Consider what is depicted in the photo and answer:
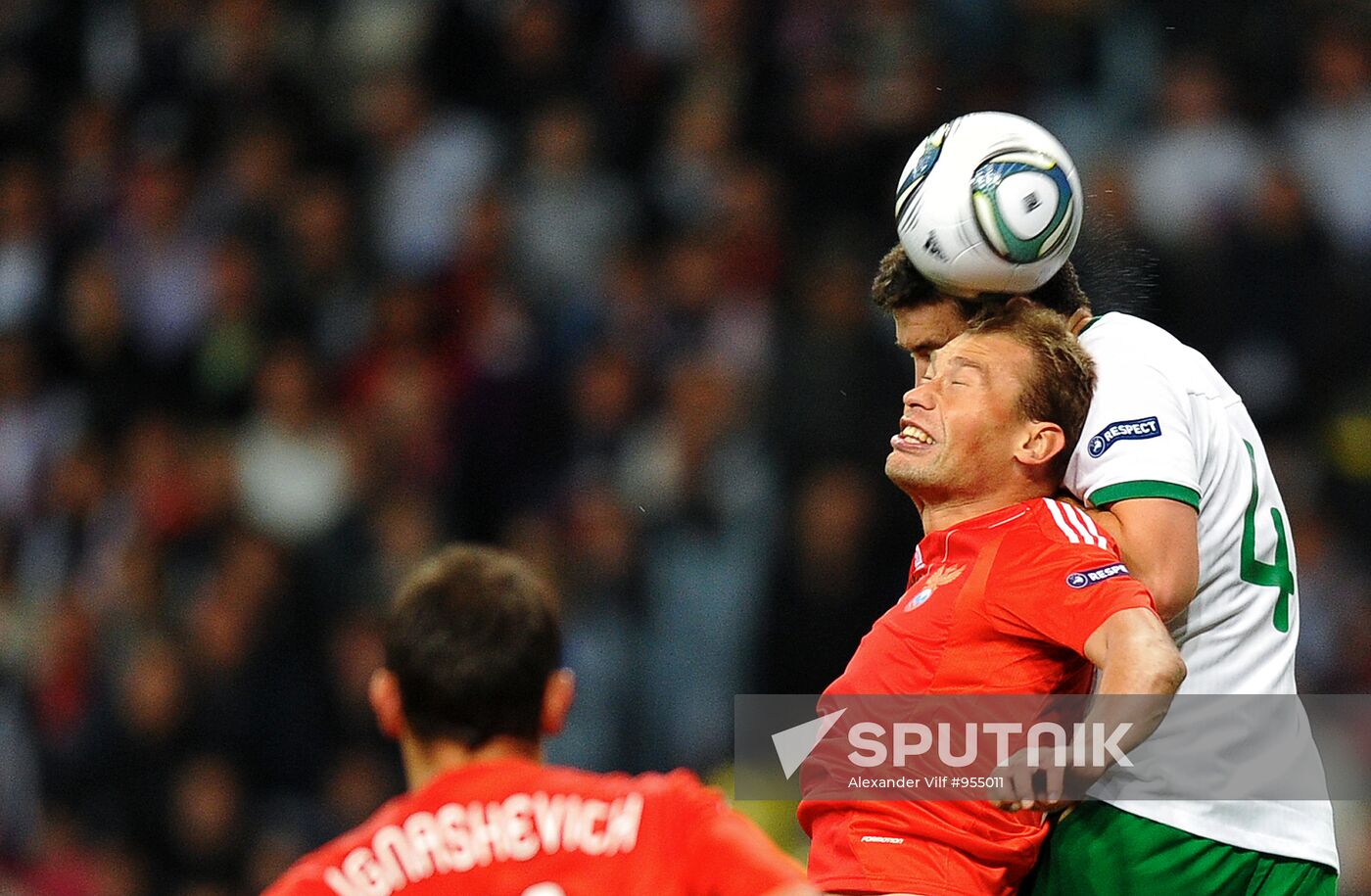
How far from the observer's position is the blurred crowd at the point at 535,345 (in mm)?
7801

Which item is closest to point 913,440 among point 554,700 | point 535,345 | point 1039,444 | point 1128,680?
point 1039,444

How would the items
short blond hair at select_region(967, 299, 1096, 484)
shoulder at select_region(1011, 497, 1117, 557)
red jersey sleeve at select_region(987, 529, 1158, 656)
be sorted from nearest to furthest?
red jersey sleeve at select_region(987, 529, 1158, 656)
shoulder at select_region(1011, 497, 1117, 557)
short blond hair at select_region(967, 299, 1096, 484)

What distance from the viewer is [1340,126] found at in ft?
26.5

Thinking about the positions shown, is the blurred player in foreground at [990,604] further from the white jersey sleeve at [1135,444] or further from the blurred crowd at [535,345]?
the blurred crowd at [535,345]

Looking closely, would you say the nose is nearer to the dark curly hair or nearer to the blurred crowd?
the dark curly hair

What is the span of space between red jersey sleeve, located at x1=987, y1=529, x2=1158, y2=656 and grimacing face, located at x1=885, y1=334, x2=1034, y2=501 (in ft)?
0.68

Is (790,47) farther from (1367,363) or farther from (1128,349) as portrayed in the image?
(1128,349)

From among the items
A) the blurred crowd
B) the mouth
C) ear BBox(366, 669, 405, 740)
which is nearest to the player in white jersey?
the mouth

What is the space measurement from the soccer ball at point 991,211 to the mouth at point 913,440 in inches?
12.6

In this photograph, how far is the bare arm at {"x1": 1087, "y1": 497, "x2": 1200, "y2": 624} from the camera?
341 centimetres

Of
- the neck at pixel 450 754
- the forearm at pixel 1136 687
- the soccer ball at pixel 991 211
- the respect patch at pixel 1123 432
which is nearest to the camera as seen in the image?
the neck at pixel 450 754

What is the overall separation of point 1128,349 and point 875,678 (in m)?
0.81

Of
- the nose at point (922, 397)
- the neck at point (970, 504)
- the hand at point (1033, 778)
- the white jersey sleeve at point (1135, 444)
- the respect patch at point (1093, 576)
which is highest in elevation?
the nose at point (922, 397)

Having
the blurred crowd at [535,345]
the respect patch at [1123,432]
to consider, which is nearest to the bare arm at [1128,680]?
the respect patch at [1123,432]
